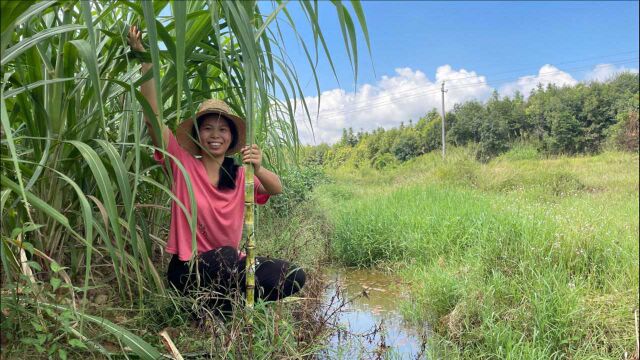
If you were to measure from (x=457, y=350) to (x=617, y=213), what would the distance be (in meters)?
3.15

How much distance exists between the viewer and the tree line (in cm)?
1880

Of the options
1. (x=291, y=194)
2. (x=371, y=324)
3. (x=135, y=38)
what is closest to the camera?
(x=135, y=38)

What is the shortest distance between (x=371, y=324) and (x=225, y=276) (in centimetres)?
120

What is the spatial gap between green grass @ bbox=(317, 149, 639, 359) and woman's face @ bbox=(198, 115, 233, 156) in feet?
4.26

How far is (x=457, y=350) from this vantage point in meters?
2.06

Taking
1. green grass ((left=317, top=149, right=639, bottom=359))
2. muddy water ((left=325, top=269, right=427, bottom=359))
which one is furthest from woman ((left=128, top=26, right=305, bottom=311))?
green grass ((left=317, top=149, right=639, bottom=359))

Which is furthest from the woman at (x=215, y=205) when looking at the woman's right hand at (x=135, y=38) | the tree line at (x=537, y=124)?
the tree line at (x=537, y=124)

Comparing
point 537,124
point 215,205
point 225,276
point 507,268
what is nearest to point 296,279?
point 225,276

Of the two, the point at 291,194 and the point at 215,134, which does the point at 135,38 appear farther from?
the point at 291,194

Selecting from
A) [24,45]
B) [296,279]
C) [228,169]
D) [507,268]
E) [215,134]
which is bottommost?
[507,268]

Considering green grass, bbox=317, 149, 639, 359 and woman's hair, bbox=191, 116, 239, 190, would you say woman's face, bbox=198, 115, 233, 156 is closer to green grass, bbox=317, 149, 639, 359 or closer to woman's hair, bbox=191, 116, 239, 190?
woman's hair, bbox=191, 116, 239, 190

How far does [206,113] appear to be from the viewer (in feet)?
5.70

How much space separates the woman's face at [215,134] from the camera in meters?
1.77

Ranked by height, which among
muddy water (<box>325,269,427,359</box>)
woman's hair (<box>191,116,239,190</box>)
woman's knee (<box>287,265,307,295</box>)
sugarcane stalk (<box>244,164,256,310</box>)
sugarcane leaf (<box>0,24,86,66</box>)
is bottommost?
muddy water (<box>325,269,427,359</box>)
